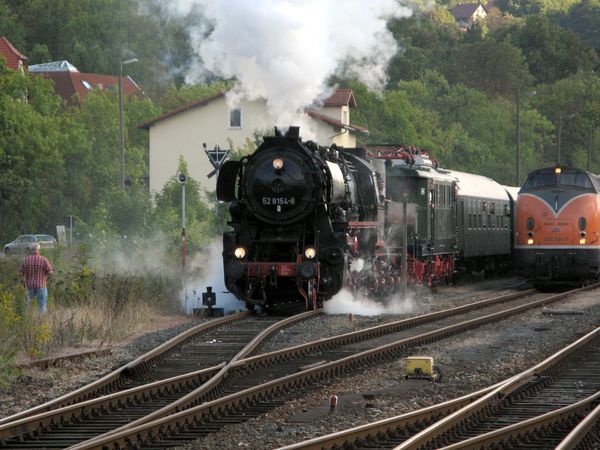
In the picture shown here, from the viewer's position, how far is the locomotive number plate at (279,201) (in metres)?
22.1

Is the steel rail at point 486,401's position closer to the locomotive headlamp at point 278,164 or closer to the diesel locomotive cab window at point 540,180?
the locomotive headlamp at point 278,164

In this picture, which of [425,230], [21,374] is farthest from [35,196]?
[21,374]

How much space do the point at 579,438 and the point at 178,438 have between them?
340 cm

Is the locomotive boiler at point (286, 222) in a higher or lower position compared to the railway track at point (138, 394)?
higher

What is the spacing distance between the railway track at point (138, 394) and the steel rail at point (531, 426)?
323cm

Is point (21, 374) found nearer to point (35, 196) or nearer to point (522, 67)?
point (35, 196)

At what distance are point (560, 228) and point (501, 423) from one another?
19.6 meters

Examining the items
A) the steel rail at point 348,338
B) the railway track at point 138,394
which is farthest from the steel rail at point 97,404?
the steel rail at point 348,338

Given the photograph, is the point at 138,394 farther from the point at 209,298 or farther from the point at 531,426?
the point at 209,298

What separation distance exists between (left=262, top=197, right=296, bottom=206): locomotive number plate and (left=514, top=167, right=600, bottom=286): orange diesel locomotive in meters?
10.5

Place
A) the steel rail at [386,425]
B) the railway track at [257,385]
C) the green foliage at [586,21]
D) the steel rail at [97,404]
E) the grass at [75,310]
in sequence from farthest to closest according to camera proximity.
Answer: the green foliage at [586,21], the grass at [75,310], the steel rail at [97,404], the railway track at [257,385], the steel rail at [386,425]

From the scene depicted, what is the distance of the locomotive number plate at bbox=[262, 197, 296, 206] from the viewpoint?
2212 cm

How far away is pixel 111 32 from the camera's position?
10512 centimetres

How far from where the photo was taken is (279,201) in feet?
72.8
